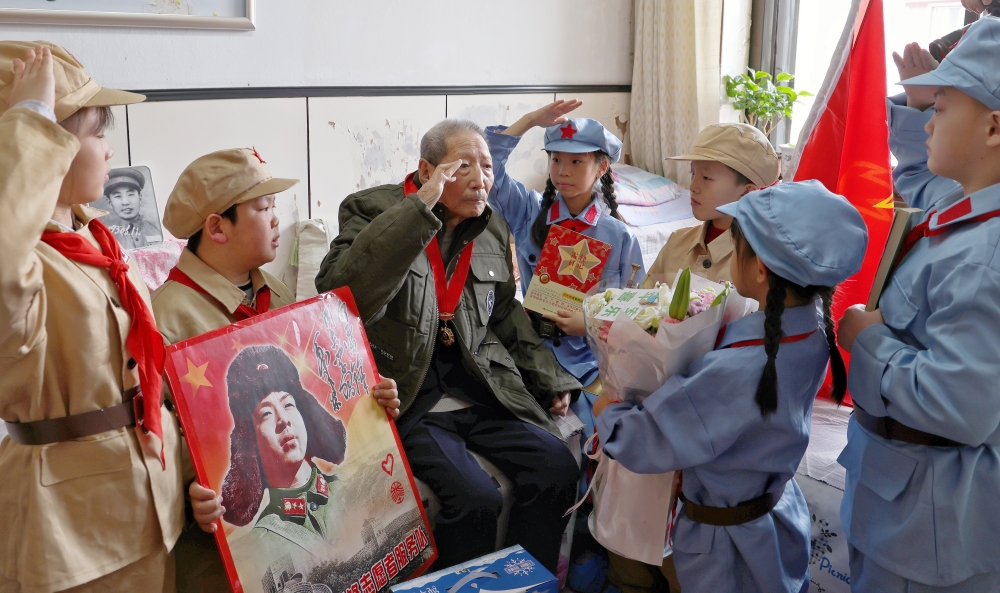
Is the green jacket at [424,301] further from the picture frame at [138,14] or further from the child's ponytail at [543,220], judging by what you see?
the picture frame at [138,14]

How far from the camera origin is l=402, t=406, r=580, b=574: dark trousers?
6.22ft

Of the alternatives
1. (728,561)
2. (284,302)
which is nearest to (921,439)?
(728,561)

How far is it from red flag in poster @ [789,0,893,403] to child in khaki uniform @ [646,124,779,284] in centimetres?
33

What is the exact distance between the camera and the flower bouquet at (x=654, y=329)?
149 centimetres

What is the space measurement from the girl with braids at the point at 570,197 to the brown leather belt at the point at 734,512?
80 centimetres

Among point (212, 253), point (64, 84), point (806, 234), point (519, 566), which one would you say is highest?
point (64, 84)

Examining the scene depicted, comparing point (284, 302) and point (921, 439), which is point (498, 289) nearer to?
point (284, 302)

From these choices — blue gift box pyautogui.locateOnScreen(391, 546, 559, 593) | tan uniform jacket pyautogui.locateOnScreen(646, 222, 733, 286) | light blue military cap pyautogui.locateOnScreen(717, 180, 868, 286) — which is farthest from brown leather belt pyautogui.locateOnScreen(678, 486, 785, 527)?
tan uniform jacket pyautogui.locateOnScreen(646, 222, 733, 286)

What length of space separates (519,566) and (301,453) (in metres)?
0.53

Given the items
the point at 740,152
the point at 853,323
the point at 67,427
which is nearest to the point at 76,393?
the point at 67,427

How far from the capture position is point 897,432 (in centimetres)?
144

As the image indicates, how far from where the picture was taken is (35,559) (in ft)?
3.95

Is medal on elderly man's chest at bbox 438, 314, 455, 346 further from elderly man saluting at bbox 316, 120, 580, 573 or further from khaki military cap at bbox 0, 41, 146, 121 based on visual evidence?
khaki military cap at bbox 0, 41, 146, 121

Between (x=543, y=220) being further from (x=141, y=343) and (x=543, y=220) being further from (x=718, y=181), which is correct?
(x=141, y=343)
